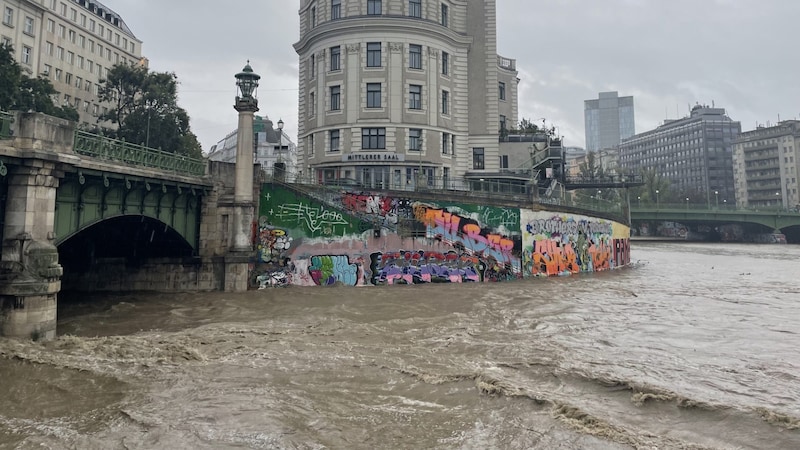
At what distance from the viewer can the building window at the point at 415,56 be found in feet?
141

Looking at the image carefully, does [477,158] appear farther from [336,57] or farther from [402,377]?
[402,377]

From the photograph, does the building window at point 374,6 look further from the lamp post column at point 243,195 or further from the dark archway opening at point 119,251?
the dark archway opening at point 119,251

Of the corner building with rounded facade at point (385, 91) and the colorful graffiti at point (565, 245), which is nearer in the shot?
the colorful graffiti at point (565, 245)

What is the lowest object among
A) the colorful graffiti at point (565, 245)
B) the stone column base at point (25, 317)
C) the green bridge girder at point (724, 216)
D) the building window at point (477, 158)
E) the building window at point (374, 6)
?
the stone column base at point (25, 317)

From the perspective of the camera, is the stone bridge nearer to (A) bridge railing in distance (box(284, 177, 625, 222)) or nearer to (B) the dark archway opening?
(B) the dark archway opening

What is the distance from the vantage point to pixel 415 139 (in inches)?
1686

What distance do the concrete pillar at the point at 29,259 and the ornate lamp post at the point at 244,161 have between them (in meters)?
11.0

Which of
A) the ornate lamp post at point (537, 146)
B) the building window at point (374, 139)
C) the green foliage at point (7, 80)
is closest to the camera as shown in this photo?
the green foliage at point (7, 80)

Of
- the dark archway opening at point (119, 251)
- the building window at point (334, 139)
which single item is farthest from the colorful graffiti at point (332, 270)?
the building window at point (334, 139)

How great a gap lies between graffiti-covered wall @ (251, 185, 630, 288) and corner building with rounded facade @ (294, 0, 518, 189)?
26.0 ft

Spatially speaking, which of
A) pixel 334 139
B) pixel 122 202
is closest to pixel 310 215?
pixel 122 202

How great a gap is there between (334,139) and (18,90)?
1032 inches

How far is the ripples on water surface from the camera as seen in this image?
9734 millimetres

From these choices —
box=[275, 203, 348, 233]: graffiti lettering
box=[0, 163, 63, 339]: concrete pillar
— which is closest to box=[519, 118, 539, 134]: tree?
box=[275, 203, 348, 233]: graffiti lettering
